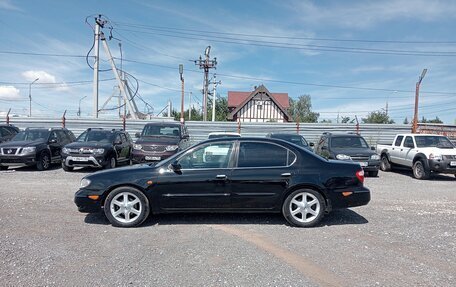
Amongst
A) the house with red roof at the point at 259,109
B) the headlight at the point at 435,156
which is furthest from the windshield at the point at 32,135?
the house with red roof at the point at 259,109

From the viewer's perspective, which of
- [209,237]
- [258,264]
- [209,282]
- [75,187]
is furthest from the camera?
[75,187]

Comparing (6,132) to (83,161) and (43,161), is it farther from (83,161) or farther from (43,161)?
(83,161)

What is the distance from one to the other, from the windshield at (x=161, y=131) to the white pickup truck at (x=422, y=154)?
866 cm

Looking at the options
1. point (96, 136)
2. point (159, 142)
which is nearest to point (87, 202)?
point (159, 142)

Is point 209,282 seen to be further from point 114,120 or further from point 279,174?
point 114,120

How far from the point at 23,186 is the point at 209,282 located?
763cm

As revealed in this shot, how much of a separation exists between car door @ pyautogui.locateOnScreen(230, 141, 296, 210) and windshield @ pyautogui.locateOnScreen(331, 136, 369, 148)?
8.06m

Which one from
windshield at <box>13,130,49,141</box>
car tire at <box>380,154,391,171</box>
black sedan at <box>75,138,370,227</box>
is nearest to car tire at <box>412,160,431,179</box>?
car tire at <box>380,154,391,171</box>

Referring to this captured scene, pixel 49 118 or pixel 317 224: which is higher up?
pixel 49 118

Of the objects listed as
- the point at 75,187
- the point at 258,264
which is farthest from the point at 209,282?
the point at 75,187

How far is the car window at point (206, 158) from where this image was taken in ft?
19.2

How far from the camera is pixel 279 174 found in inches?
229

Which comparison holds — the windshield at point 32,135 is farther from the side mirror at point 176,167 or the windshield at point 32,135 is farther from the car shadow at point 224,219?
the side mirror at point 176,167

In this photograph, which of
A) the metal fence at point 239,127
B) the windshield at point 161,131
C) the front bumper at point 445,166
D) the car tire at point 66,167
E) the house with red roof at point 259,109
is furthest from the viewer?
the house with red roof at point 259,109
